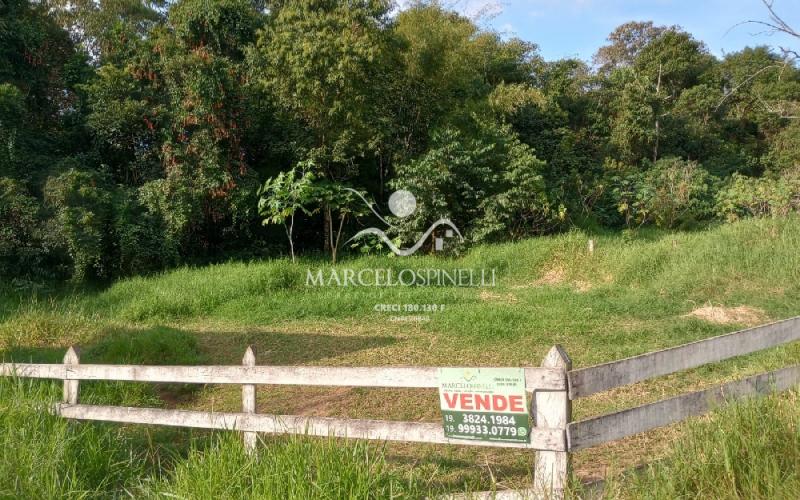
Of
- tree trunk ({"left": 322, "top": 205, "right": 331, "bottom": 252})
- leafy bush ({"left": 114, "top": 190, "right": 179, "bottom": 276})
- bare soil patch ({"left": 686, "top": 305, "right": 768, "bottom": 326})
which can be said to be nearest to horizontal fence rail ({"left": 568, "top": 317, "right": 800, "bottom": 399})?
A: bare soil patch ({"left": 686, "top": 305, "right": 768, "bottom": 326})

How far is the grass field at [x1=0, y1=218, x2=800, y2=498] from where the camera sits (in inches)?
117

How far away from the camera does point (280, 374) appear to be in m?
3.45

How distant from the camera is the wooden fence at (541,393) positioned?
2.56m

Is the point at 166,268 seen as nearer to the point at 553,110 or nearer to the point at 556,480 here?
the point at 556,480

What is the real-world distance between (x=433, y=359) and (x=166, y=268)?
25.8 ft

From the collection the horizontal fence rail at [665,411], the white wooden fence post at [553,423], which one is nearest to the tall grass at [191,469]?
the white wooden fence post at [553,423]

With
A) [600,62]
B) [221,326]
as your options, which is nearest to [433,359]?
[221,326]

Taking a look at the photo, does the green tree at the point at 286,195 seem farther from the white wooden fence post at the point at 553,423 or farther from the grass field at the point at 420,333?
the white wooden fence post at the point at 553,423

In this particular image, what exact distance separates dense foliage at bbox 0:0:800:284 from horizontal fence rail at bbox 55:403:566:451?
8.37m

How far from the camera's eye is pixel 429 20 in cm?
1416

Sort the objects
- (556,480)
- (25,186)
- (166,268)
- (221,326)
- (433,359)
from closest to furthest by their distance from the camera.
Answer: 1. (556,480)
2. (433,359)
3. (221,326)
4. (25,186)
5. (166,268)

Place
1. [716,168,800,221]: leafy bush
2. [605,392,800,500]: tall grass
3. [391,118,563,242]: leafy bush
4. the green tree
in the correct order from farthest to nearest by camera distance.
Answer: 1. [391,118,563,242]: leafy bush
2. [716,168,800,221]: leafy bush
3. the green tree
4. [605,392,800,500]: tall grass

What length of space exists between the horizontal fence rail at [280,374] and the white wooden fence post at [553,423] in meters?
0.04

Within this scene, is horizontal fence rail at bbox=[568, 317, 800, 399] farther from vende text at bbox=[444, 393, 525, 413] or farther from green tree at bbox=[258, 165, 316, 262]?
green tree at bbox=[258, 165, 316, 262]
